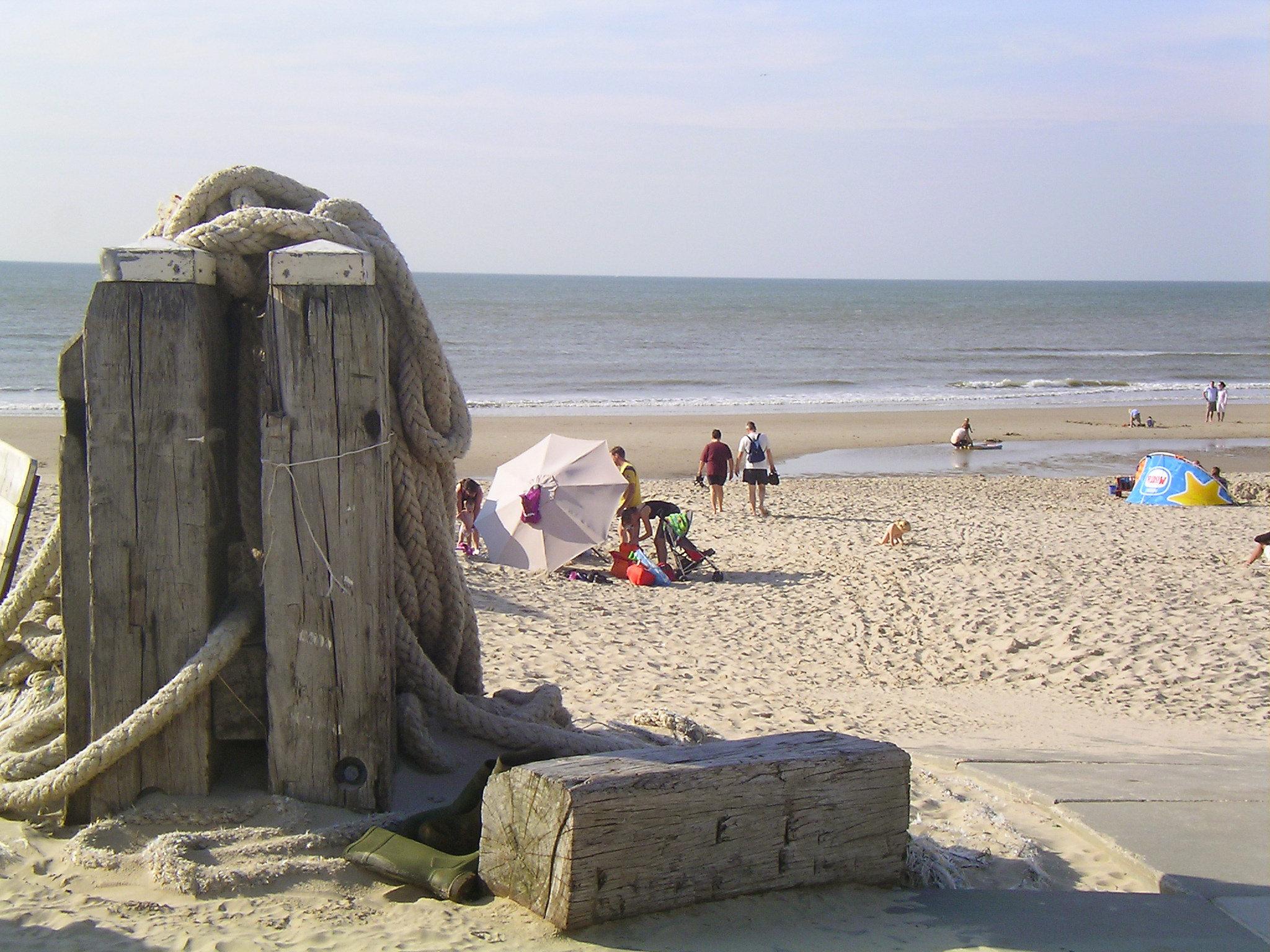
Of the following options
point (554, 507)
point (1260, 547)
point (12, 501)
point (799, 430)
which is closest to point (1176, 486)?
point (1260, 547)

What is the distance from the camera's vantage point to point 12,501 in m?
4.43

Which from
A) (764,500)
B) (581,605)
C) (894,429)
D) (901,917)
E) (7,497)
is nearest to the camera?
(901,917)

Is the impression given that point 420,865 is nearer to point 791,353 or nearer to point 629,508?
point 629,508

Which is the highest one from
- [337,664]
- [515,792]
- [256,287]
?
[256,287]

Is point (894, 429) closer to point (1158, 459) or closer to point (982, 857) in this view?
point (1158, 459)

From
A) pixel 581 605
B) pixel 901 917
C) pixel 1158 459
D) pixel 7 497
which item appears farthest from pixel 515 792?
pixel 1158 459

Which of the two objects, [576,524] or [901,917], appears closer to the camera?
[901,917]

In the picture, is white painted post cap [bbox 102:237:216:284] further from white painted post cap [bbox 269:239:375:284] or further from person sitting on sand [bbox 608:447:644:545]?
person sitting on sand [bbox 608:447:644:545]

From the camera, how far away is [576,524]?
474 inches

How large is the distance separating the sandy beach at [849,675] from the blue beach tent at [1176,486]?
2.41 ft

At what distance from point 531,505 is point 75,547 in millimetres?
8327

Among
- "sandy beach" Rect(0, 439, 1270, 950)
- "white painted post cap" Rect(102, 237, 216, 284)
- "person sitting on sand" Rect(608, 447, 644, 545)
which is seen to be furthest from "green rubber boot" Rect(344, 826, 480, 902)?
"person sitting on sand" Rect(608, 447, 644, 545)

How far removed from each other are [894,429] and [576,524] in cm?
1715

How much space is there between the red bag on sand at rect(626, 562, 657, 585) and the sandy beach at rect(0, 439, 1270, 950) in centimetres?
27
